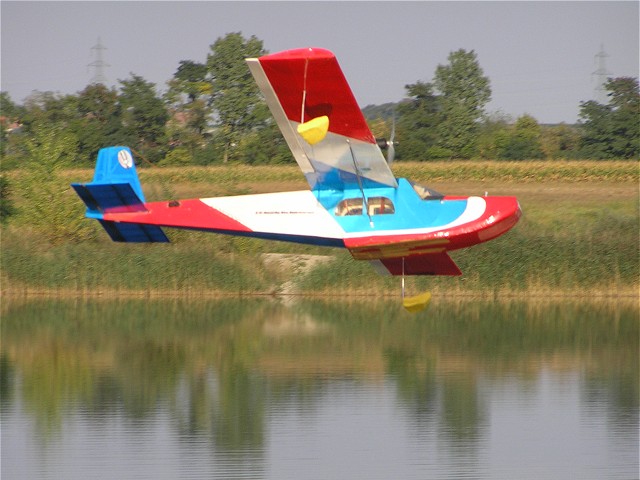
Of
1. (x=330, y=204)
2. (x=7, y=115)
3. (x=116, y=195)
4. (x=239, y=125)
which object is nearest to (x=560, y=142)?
(x=239, y=125)

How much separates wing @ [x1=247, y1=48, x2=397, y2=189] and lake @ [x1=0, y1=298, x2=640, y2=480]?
3820 millimetres

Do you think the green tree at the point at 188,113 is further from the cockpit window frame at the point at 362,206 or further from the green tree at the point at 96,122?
the cockpit window frame at the point at 362,206

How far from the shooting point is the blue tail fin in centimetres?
1734

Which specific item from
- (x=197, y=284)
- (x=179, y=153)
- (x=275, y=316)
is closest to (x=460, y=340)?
(x=275, y=316)

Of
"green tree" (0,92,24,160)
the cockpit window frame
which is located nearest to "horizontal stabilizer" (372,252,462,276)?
the cockpit window frame

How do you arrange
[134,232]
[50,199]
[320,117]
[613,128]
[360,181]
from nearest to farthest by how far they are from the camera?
[320,117] → [360,181] → [134,232] → [50,199] → [613,128]

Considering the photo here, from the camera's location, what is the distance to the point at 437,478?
15.7 m

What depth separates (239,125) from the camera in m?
52.4

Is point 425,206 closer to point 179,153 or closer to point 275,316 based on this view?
point 275,316

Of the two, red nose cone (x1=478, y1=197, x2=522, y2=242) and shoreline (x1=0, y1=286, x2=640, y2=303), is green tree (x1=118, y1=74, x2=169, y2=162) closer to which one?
shoreline (x1=0, y1=286, x2=640, y2=303)

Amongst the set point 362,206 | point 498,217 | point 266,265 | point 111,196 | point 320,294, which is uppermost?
point 111,196

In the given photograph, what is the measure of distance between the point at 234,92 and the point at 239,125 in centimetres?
238

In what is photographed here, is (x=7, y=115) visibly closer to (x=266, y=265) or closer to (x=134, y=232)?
(x=266, y=265)

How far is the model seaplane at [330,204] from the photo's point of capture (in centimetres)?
1531
